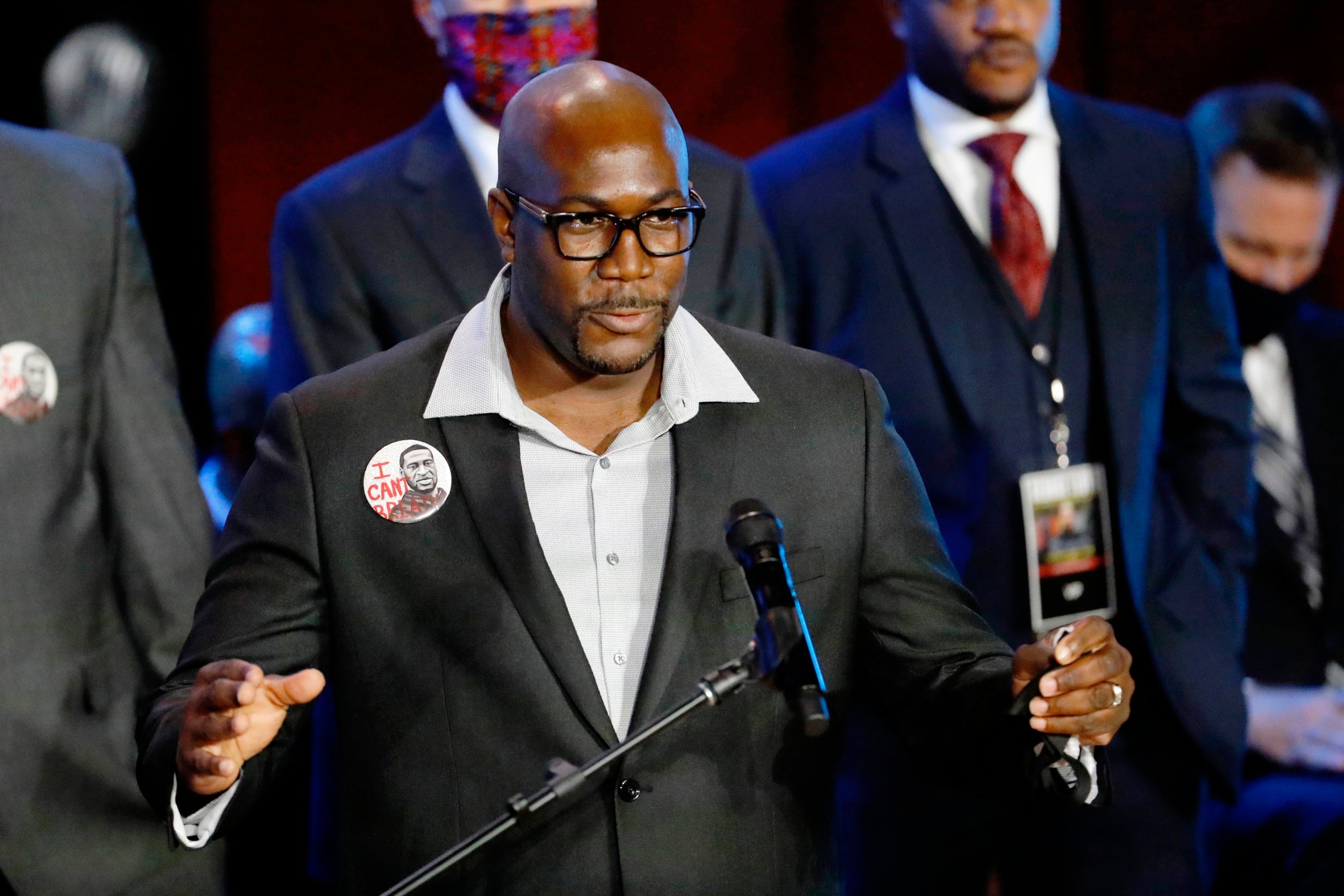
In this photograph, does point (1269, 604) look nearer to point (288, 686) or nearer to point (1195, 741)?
point (1195, 741)

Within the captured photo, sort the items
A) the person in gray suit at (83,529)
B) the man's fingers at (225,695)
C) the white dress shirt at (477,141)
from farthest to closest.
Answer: the white dress shirt at (477,141) → the person in gray suit at (83,529) → the man's fingers at (225,695)

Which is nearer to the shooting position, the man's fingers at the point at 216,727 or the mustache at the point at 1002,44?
the man's fingers at the point at 216,727

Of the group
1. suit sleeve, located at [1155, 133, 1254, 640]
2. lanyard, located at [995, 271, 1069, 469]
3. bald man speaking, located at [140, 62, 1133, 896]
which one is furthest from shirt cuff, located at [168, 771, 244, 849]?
suit sleeve, located at [1155, 133, 1254, 640]

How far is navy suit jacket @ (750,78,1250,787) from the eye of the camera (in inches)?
118

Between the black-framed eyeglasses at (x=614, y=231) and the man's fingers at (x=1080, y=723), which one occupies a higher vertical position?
the black-framed eyeglasses at (x=614, y=231)

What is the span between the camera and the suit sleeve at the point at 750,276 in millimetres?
2908

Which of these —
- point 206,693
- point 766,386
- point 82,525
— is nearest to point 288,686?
Answer: point 206,693

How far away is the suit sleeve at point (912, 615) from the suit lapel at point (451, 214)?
3.13 ft

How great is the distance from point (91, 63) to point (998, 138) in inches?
79.2

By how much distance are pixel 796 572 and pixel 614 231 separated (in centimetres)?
51

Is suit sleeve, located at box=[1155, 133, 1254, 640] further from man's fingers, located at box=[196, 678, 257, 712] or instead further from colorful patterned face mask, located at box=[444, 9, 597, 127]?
man's fingers, located at box=[196, 678, 257, 712]

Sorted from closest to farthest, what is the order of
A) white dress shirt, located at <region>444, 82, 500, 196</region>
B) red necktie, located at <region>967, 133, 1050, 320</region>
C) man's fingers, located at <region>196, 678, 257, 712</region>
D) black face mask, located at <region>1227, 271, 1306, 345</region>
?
man's fingers, located at <region>196, 678, 257, 712</region> → white dress shirt, located at <region>444, 82, 500, 196</region> → red necktie, located at <region>967, 133, 1050, 320</region> → black face mask, located at <region>1227, 271, 1306, 345</region>

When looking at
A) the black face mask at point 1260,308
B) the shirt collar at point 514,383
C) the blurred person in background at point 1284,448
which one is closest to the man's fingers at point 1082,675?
the shirt collar at point 514,383

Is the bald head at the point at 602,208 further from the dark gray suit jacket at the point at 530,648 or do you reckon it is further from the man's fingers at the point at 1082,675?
the man's fingers at the point at 1082,675
